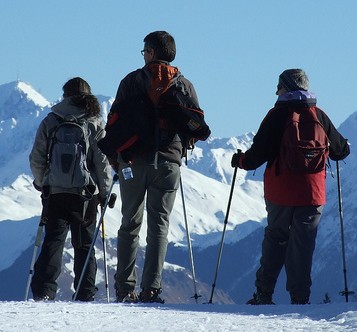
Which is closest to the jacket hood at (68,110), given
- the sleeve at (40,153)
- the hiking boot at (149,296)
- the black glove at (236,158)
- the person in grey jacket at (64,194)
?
the person in grey jacket at (64,194)

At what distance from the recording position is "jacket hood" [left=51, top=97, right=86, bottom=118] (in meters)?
13.5

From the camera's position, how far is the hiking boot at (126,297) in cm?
1291

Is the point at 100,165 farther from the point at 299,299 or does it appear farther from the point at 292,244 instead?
the point at 299,299

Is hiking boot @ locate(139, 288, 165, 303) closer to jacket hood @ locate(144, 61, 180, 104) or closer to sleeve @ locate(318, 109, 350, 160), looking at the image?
jacket hood @ locate(144, 61, 180, 104)

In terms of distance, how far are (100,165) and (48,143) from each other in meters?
0.65

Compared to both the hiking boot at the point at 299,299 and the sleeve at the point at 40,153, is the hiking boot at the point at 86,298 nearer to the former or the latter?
the sleeve at the point at 40,153

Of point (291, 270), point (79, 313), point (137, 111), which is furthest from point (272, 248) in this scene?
point (79, 313)

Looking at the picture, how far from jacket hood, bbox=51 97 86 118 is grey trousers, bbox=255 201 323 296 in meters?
2.39

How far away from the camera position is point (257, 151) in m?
13.2

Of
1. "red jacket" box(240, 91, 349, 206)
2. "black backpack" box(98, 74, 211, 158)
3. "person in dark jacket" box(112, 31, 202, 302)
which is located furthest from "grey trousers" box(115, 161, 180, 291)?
"red jacket" box(240, 91, 349, 206)

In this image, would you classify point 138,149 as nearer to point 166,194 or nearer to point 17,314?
point 166,194

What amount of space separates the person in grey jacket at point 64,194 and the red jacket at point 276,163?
1.81 meters

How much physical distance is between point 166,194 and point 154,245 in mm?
592

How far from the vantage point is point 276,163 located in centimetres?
1332
